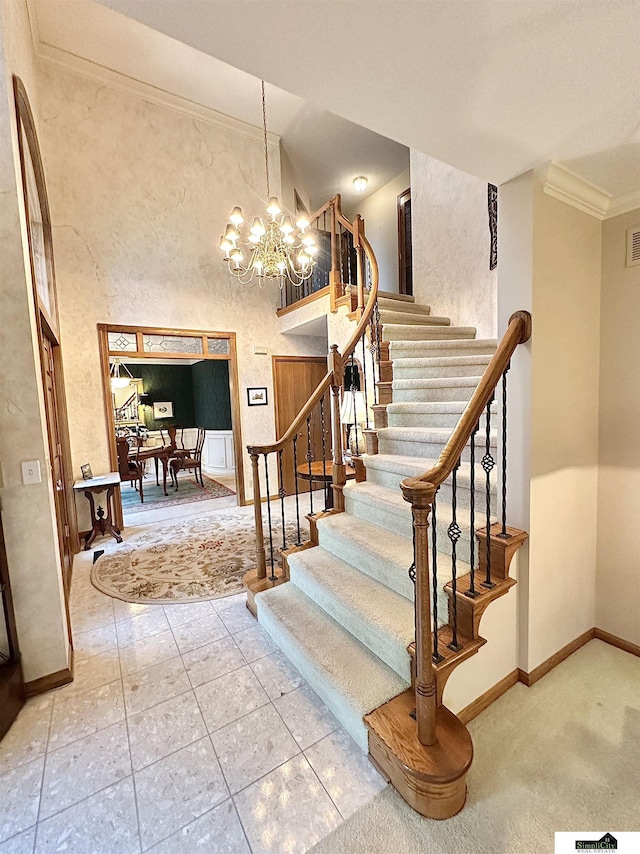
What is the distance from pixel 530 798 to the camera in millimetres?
1388

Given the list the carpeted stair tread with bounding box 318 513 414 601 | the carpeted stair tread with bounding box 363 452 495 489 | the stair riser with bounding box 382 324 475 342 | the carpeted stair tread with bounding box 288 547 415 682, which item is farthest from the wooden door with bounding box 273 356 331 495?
the carpeted stair tread with bounding box 288 547 415 682

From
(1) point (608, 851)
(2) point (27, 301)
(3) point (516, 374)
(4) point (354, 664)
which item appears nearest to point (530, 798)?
(1) point (608, 851)

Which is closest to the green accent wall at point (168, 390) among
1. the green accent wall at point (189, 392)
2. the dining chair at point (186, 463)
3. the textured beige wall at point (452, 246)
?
the green accent wall at point (189, 392)

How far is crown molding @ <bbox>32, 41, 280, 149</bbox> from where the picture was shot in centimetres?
398

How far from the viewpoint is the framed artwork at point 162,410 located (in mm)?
9109

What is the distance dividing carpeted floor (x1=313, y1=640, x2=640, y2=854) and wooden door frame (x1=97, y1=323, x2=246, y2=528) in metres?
4.11

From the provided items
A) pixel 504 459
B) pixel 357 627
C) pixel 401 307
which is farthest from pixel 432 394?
pixel 357 627

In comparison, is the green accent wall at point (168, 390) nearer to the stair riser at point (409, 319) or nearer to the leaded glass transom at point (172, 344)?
the leaded glass transom at point (172, 344)

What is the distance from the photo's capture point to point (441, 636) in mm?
1671

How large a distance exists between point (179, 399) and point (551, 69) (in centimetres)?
934

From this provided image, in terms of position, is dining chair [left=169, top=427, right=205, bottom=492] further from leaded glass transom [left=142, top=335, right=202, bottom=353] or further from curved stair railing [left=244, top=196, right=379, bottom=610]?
leaded glass transom [left=142, top=335, right=202, bottom=353]

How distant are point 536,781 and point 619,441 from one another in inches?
67.9

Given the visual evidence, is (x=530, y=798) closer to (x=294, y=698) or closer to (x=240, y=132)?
(x=294, y=698)

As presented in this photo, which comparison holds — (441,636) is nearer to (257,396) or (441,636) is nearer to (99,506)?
(99,506)
